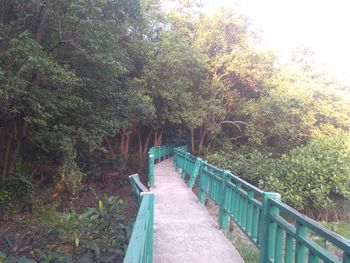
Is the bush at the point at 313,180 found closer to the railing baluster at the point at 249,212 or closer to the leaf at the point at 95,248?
the railing baluster at the point at 249,212

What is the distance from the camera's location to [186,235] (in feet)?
20.7

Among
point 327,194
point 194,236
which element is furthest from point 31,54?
point 327,194

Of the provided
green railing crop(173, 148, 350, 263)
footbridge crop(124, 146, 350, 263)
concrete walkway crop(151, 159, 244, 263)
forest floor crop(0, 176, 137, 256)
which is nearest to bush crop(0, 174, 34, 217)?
forest floor crop(0, 176, 137, 256)

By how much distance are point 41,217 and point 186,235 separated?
7.74m

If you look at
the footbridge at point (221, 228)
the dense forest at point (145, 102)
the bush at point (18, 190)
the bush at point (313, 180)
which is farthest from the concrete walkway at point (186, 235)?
the bush at point (18, 190)

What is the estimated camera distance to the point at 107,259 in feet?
13.5

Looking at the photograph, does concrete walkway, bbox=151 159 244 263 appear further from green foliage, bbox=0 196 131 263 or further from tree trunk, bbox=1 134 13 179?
tree trunk, bbox=1 134 13 179

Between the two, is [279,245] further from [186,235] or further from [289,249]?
[186,235]

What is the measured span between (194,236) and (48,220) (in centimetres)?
732

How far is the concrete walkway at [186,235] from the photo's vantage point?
532 cm

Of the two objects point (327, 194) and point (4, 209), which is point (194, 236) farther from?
point (4, 209)

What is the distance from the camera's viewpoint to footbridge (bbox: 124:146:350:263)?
123 inches

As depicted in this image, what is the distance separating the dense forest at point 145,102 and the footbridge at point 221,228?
1.25 m

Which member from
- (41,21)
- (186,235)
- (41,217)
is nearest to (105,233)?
(186,235)
